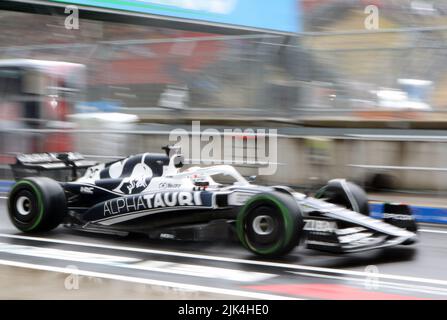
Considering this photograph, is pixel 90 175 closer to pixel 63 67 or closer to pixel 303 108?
pixel 303 108

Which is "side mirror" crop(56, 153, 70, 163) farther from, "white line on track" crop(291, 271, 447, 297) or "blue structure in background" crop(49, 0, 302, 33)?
"white line on track" crop(291, 271, 447, 297)

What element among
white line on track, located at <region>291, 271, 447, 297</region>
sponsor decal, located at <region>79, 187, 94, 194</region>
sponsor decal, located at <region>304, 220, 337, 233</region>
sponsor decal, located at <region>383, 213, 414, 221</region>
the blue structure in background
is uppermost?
the blue structure in background

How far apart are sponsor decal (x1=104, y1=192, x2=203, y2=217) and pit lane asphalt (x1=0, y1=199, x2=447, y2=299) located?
17.2 inches

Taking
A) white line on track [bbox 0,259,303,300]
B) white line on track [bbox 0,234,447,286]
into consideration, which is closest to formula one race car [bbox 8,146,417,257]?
white line on track [bbox 0,234,447,286]

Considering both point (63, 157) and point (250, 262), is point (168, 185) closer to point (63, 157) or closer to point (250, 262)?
point (250, 262)

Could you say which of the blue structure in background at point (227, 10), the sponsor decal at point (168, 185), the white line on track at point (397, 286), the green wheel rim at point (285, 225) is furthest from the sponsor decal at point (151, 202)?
the blue structure in background at point (227, 10)

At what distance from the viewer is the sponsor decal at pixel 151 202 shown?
7930mm

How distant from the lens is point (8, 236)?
9.10 metres

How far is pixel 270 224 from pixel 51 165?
3942mm

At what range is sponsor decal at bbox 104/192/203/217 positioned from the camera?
7930 mm

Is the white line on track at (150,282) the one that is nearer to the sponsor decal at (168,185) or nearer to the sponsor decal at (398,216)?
the sponsor decal at (168,185)

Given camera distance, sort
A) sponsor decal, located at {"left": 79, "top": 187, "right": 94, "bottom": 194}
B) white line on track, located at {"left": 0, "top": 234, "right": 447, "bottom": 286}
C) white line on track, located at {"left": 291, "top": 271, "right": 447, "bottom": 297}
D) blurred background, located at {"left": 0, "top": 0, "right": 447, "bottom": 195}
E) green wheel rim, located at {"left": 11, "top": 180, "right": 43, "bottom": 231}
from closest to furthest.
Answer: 1. white line on track, located at {"left": 291, "top": 271, "right": 447, "bottom": 297}
2. white line on track, located at {"left": 0, "top": 234, "right": 447, "bottom": 286}
3. green wheel rim, located at {"left": 11, "top": 180, "right": 43, "bottom": 231}
4. sponsor decal, located at {"left": 79, "top": 187, "right": 94, "bottom": 194}
5. blurred background, located at {"left": 0, "top": 0, "right": 447, "bottom": 195}
